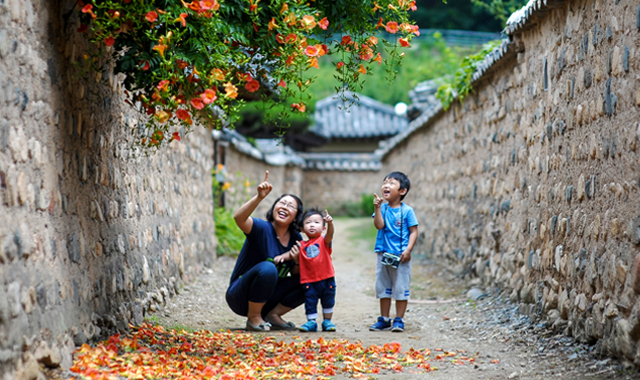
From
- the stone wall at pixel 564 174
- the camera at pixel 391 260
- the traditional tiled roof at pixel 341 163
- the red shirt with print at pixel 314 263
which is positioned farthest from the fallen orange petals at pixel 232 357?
the traditional tiled roof at pixel 341 163

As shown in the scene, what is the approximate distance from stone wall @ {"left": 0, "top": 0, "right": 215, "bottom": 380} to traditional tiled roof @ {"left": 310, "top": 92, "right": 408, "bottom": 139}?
16849 millimetres

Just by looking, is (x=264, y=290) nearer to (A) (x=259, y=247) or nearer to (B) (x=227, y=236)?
(A) (x=259, y=247)

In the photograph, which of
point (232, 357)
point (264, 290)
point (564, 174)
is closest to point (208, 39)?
point (232, 357)

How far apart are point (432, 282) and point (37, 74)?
513 centimetres

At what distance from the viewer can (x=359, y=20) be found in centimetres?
358

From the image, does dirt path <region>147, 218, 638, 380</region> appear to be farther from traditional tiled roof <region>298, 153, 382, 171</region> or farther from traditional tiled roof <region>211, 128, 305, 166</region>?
traditional tiled roof <region>298, 153, 382, 171</region>

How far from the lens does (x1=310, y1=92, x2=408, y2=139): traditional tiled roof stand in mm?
21727

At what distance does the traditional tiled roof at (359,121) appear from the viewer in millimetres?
21727

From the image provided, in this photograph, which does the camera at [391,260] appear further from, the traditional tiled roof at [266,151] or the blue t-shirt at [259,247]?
the traditional tiled roof at [266,151]

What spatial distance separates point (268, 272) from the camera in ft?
14.3

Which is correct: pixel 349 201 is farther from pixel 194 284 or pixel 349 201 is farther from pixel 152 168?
pixel 152 168

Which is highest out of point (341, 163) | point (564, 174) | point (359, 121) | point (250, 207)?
point (359, 121)

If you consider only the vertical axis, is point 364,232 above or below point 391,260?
below

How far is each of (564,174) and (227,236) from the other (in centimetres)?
522
